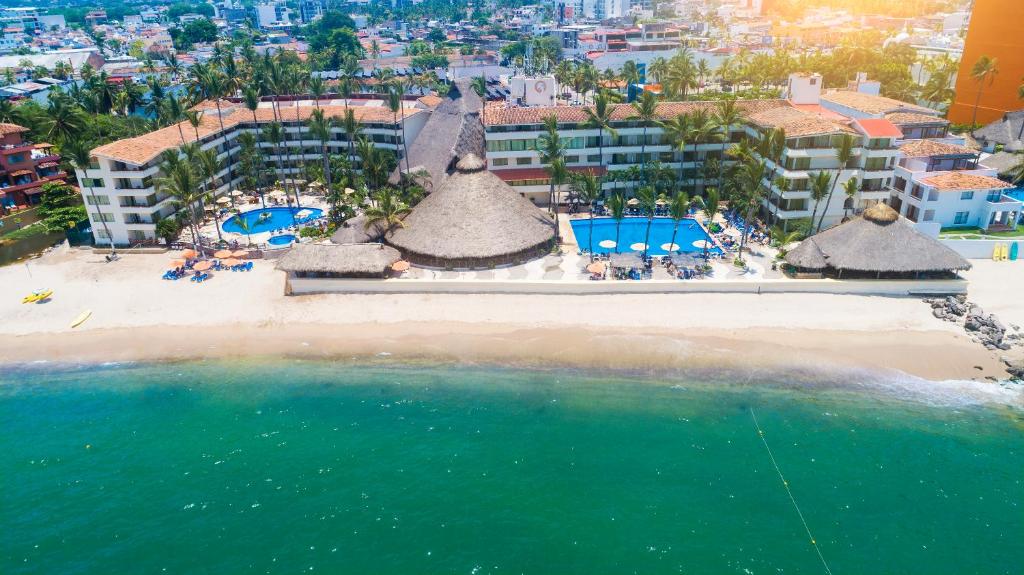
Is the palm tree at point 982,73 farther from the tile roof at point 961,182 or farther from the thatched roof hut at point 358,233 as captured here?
the thatched roof hut at point 358,233

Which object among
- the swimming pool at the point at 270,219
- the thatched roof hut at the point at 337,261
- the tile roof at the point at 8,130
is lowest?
the swimming pool at the point at 270,219

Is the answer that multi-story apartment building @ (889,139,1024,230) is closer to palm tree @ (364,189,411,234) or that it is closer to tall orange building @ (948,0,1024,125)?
tall orange building @ (948,0,1024,125)

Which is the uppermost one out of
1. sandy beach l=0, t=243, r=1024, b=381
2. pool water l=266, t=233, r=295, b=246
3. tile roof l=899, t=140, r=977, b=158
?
tile roof l=899, t=140, r=977, b=158

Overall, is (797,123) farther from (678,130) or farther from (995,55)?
(995,55)

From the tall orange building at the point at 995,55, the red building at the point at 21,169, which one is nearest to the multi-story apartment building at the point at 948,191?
the tall orange building at the point at 995,55

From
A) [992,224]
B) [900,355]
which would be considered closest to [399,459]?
[900,355]

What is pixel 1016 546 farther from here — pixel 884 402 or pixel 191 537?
pixel 191 537

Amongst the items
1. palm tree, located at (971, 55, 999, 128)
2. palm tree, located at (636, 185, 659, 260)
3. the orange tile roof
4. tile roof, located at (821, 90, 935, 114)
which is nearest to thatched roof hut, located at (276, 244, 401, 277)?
the orange tile roof
